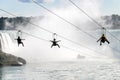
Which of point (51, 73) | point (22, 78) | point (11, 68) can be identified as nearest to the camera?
point (22, 78)

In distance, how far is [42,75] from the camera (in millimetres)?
111750

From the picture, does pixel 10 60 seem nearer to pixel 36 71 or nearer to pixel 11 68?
pixel 11 68

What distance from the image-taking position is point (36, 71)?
120938 millimetres

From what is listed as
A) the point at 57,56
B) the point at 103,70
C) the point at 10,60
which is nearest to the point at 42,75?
the point at 103,70

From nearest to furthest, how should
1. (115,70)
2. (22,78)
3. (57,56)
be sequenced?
(22,78) → (115,70) → (57,56)

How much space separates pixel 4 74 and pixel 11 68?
46.4ft

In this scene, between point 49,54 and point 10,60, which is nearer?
point 10,60

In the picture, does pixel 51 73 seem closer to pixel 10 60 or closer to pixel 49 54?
pixel 10 60

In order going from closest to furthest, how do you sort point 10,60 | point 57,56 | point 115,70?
point 115,70 < point 10,60 < point 57,56

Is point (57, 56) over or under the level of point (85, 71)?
over

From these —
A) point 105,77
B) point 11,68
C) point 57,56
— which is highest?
point 57,56

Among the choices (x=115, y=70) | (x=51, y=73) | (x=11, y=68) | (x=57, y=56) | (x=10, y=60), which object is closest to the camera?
(x=51, y=73)

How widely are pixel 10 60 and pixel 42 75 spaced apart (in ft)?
110

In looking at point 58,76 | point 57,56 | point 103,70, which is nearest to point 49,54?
point 57,56
